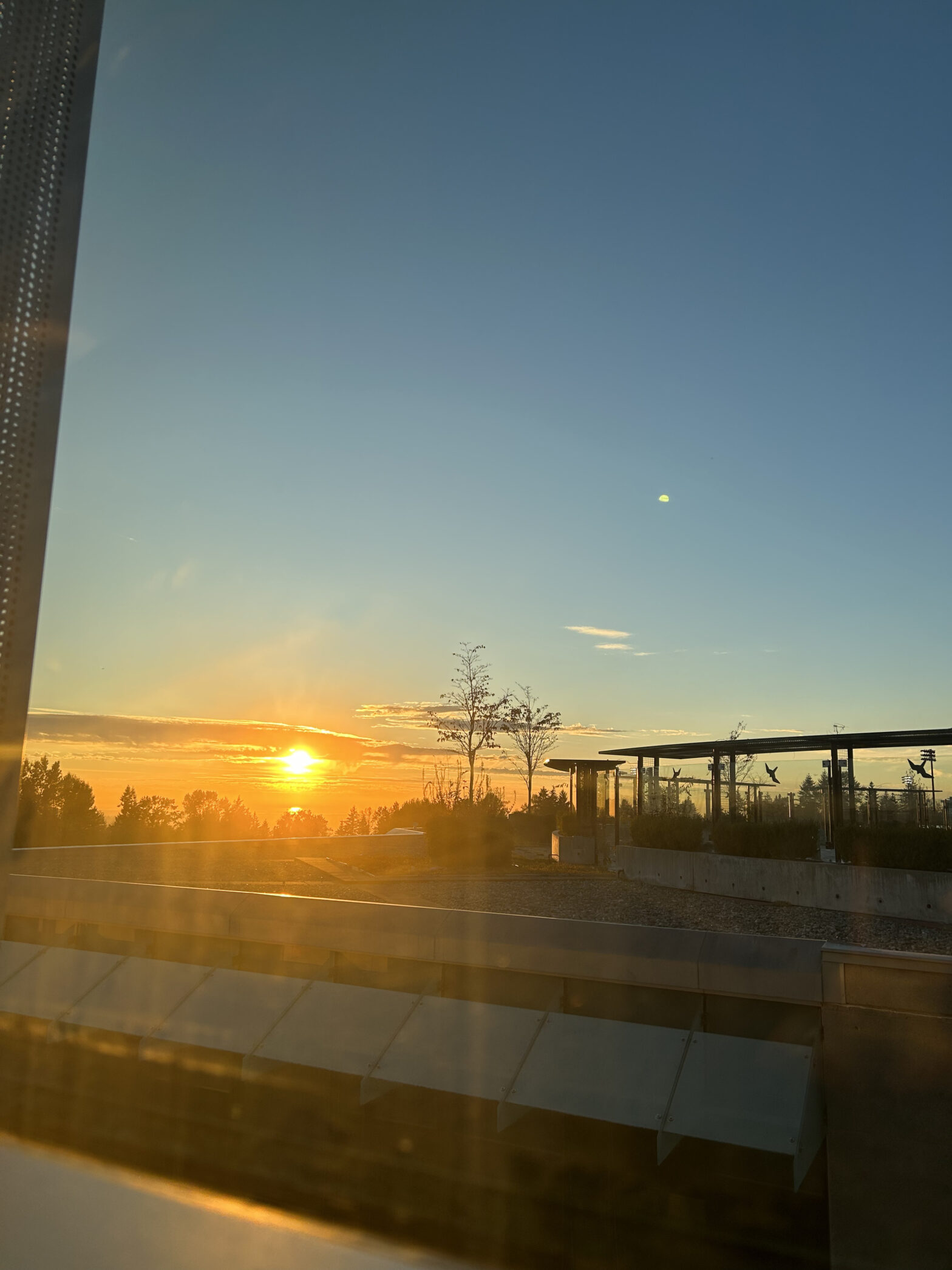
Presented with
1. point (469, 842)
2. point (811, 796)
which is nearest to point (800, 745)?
point (811, 796)

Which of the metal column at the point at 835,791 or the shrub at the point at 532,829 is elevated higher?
the metal column at the point at 835,791

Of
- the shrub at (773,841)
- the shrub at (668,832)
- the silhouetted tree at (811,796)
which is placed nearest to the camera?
the shrub at (773,841)

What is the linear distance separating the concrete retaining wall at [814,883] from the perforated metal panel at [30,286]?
13.0 m

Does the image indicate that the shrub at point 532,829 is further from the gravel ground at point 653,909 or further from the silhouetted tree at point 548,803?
the gravel ground at point 653,909

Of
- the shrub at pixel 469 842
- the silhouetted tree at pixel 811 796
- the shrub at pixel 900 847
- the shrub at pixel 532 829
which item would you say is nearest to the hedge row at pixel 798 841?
the shrub at pixel 900 847

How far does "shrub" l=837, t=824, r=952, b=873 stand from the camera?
13.7 meters

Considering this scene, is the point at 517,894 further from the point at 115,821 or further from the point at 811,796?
the point at 115,821

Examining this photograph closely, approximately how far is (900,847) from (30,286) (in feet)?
48.9

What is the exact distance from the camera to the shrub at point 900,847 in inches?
540

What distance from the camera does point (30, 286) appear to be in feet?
8.71

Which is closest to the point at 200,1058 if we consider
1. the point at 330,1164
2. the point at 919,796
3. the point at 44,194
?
the point at 330,1164

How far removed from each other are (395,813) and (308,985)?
27.9 m

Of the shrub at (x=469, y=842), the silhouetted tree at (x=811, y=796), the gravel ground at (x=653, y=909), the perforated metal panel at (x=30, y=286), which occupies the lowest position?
the gravel ground at (x=653, y=909)

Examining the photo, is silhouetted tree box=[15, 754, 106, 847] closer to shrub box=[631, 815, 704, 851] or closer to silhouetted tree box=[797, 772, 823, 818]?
shrub box=[631, 815, 704, 851]
